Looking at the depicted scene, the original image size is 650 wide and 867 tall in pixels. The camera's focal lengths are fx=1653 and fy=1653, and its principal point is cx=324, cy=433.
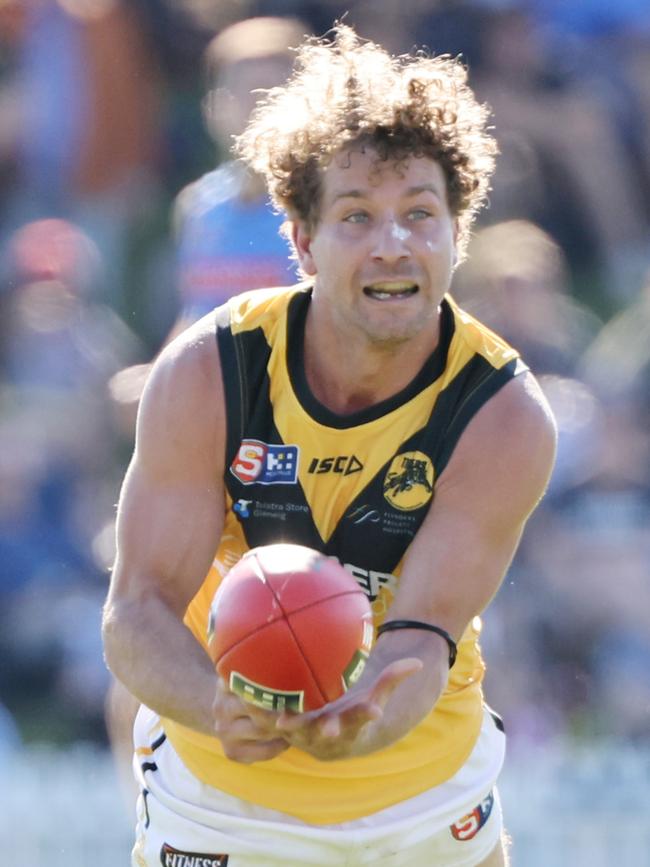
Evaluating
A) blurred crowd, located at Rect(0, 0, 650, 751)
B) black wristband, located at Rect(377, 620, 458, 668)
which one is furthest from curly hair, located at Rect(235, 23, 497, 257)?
blurred crowd, located at Rect(0, 0, 650, 751)

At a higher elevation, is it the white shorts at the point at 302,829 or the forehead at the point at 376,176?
the forehead at the point at 376,176

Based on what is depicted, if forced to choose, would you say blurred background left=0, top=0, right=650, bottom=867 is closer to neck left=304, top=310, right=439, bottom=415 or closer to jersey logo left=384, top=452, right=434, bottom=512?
neck left=304, top=310, right=439, bottom=415

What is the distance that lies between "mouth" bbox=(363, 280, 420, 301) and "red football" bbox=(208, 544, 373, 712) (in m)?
0.80

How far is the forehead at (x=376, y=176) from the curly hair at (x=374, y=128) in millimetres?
20

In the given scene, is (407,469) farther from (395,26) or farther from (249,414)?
(395,26)

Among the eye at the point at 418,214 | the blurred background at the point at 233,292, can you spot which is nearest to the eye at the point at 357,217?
the eye at the point at 418,214

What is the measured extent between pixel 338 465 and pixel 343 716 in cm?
83

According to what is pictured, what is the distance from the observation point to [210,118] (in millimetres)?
6957

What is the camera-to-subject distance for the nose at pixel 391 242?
3.88 meters

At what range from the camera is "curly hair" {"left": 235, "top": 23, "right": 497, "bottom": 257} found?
13.3 feet

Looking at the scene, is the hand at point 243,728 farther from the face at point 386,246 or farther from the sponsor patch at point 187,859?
the face at point 386,246

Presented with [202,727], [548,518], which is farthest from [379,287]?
[548,518]

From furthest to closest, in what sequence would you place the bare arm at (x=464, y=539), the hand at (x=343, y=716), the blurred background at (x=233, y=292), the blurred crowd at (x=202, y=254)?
the blurred crowd at (x=202, y=254)
the blurred background at (x=233, y=292)
the bare arm at (x=464, y=539)
the hand at (x=343, y=716)

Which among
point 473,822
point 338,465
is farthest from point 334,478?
point 473,822
